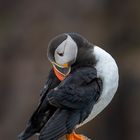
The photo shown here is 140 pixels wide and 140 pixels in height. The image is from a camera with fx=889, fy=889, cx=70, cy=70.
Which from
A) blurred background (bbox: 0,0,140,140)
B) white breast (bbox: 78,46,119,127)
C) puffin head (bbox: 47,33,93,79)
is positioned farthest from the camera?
blurred background (bbox: 0,0,140,140)

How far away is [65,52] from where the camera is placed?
4.03 m

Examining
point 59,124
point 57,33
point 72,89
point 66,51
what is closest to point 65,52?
point 66,51

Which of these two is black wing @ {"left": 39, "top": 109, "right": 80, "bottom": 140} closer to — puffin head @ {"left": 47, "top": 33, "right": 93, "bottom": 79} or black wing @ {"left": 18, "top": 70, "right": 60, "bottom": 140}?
black wing @ {"left": 18, "top": 70, "right": 60, "bottom": 140}

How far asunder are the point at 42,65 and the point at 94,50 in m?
4.20

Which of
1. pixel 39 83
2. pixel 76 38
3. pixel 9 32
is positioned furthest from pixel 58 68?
pixel 9 32

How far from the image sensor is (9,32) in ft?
29.3

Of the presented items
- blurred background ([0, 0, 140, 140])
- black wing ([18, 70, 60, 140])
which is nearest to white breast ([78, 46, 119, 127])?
black wing ([18, 70, 60, 140])

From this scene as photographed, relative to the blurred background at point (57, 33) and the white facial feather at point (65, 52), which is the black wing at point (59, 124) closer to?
the white facial feather at point (65, 52)

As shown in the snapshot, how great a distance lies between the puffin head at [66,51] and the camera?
398 centimetres

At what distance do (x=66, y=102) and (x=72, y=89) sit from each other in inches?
→ 3.0

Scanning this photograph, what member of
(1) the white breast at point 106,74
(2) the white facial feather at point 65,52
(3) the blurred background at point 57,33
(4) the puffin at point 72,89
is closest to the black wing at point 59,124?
(4) the puffin at point 72,89

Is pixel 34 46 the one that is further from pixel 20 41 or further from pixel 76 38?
pixel 76 38

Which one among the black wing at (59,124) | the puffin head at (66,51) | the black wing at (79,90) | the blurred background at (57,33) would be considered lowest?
the blurred background at (57,33)

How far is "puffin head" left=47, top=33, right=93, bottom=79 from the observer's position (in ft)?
13.1
